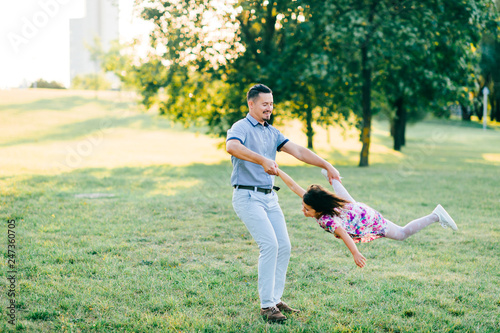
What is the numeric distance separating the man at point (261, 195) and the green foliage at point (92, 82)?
250 ft

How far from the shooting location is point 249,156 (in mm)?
4461

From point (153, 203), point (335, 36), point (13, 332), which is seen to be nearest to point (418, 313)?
point (13, 332)

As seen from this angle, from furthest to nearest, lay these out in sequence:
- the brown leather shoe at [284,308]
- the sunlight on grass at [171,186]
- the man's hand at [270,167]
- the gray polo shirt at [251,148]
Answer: the sunlight on grass at [171,186], the brown leather shoe at [284,308], the gray polo shirt at [251,148], the man's hand at [270,167]

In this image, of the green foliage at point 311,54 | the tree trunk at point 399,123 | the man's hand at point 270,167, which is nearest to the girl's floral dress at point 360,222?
the man's hand at point 270,167

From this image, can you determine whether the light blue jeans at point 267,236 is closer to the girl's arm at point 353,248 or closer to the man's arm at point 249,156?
the man's arm at point 249,156

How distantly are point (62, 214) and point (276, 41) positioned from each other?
47.7 feet

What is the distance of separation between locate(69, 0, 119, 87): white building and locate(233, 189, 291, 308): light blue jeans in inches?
2354

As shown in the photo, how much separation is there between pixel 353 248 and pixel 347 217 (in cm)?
72

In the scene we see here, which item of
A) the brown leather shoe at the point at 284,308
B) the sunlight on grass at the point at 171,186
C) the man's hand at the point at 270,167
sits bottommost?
the sunlight on grass at the point at 171,186

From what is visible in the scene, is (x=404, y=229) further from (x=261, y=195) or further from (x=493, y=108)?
(x=493, y=108)

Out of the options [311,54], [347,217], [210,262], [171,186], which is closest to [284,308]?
[347,217]

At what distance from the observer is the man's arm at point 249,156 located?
4.38 metres

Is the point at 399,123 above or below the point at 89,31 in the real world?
below

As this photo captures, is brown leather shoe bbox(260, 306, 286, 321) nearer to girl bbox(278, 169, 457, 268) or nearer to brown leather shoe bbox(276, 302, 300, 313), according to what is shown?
brown leather shoe bbox(276, 302, 300, 313)
